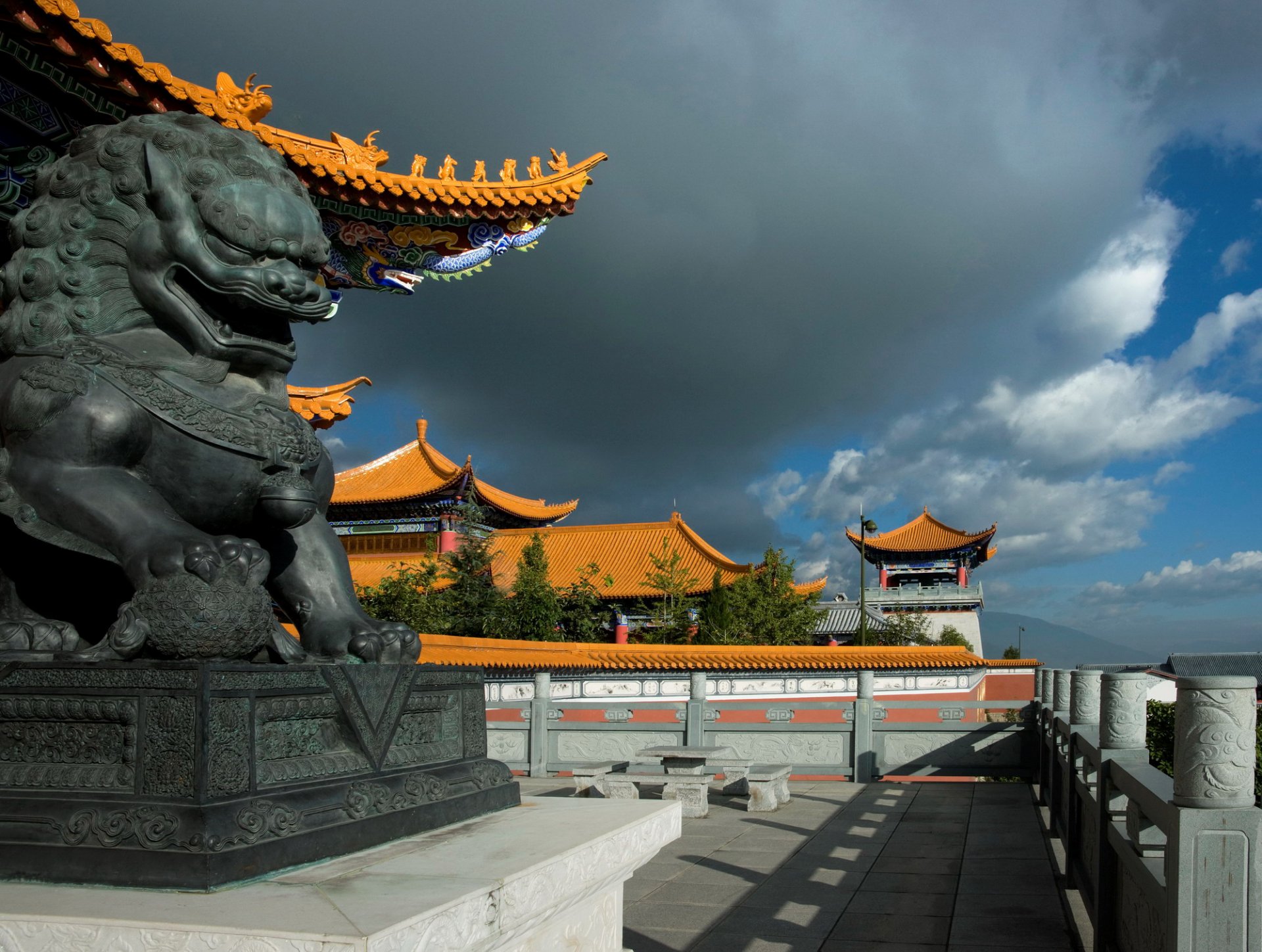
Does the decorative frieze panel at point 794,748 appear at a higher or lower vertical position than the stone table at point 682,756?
lower

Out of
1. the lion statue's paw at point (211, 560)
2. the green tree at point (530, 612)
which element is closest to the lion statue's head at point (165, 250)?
the lion statue's paw at point (211, 560)

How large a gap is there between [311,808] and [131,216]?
1.17m

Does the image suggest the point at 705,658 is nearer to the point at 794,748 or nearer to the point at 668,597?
the point at 794,748

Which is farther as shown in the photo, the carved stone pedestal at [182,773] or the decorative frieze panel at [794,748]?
the decorative frieze panel at [794,748]

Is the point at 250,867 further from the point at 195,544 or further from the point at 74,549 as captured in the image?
the point at 74,549

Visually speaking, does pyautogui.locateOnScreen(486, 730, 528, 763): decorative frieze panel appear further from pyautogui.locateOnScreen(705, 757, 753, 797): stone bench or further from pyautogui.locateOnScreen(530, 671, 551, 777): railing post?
pyautogui.locateOnScreen(705, 757, 753, 797): stone bench

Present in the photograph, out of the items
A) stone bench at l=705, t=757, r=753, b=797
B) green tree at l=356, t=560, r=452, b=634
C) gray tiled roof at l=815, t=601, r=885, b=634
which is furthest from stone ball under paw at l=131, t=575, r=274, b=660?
gray tiled roof at l=815, t=601, r=885, b=634

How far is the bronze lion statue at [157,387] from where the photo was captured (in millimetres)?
1679

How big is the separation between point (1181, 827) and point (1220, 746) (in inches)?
8.8

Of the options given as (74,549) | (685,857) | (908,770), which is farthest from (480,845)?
(908,770)

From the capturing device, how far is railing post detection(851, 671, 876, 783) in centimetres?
1062

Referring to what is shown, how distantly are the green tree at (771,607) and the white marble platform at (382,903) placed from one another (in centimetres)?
1909

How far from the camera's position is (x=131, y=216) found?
1.88 metres

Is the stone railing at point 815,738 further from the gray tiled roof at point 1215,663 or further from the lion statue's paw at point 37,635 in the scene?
→ the gray tiled roof at point 1215,663
